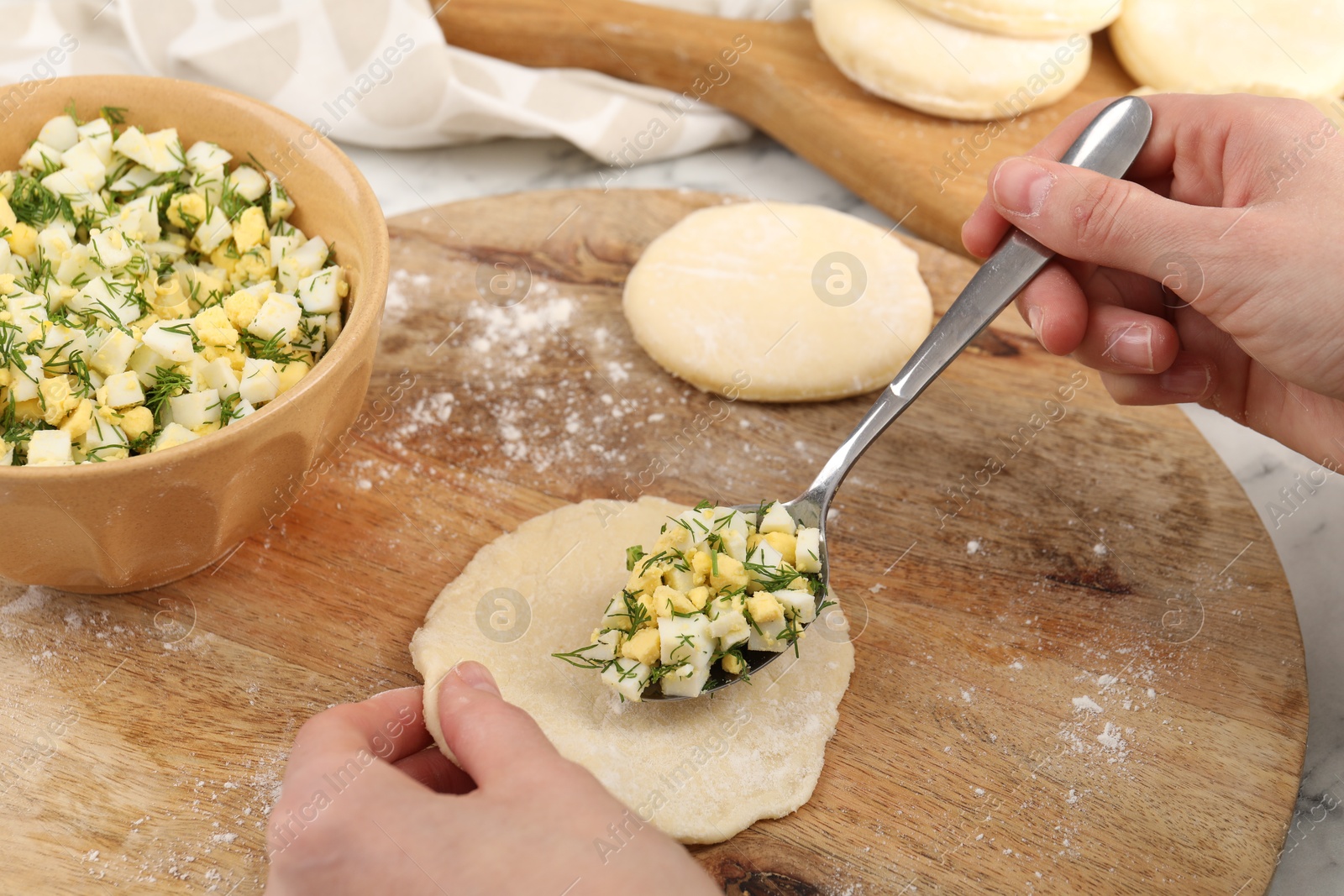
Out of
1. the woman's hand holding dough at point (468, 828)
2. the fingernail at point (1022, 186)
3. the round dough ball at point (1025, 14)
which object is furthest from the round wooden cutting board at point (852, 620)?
the round dough ball at point (1025, 14)

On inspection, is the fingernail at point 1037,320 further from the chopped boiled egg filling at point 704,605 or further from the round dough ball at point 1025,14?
the round dough ball at point 1025,14

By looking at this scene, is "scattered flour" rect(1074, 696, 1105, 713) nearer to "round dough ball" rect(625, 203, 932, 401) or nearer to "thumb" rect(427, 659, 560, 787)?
"round dough ball" rect(625, 203, 932, 401)

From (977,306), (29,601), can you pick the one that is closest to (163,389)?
(29,601)

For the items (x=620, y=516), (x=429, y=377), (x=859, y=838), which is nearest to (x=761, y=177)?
(x=429, y=377)

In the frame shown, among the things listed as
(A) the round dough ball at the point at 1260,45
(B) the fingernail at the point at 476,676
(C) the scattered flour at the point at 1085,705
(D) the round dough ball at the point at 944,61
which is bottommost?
(C) the scattered flour at the point at 1085,705

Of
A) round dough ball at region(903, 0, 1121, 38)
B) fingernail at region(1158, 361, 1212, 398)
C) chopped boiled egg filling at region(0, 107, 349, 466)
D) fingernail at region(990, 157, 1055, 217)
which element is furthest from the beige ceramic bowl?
round dough ball at region(903, 0, 1121, 38)

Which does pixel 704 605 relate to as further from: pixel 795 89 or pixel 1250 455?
pixel 795 89

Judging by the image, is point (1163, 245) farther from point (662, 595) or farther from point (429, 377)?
point (429, 377)
